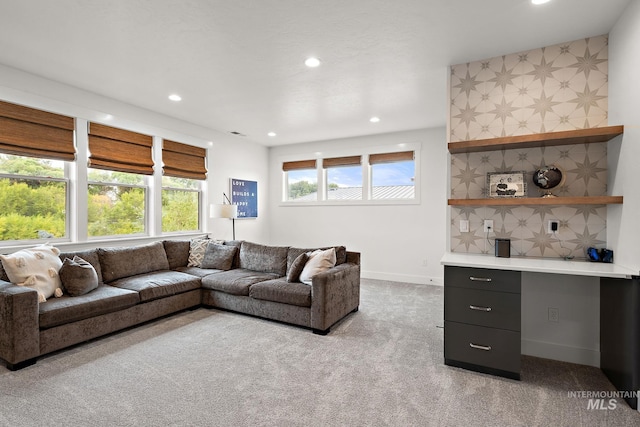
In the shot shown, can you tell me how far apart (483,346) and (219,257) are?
3.45m

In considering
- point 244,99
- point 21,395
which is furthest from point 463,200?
point 21,395

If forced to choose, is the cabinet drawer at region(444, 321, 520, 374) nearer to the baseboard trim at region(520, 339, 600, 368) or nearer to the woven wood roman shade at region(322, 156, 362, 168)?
the baseboard trim at region(520, 339, 600, 368)

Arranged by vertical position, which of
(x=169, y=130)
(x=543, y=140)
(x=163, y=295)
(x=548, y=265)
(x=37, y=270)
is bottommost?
(x=163, y=295)

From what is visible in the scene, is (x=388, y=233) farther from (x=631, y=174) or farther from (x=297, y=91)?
(x=631, y=174)

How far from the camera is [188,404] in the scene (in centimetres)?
205

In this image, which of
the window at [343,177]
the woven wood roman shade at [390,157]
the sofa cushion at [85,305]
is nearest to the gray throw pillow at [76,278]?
the sofa cushion at [85,305]

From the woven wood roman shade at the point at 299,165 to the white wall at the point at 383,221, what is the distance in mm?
123

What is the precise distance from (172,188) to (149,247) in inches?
47.6

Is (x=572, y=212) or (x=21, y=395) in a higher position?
(x=572, y=212)

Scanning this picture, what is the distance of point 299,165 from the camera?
673cm

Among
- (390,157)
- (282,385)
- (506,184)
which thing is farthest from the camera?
(390,157)

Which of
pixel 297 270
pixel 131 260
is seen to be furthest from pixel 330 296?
pixel 131 260

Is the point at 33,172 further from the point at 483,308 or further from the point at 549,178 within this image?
the point at 549,178

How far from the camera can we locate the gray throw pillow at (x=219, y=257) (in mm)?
4520
